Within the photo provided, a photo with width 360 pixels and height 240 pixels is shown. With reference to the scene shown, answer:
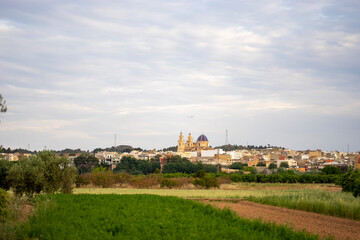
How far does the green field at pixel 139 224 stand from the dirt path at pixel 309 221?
151cm

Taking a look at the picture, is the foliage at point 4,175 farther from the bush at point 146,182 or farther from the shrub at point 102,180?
the bush at point 146,182

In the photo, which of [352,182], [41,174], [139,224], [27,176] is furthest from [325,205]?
[27,176]

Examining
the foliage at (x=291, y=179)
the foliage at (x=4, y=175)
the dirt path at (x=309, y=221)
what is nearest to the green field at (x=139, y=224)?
the dirt path at (x=309, y=221)

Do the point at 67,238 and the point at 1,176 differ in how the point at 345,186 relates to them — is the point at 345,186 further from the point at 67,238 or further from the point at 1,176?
the point at 67,238

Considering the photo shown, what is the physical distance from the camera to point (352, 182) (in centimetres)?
2361

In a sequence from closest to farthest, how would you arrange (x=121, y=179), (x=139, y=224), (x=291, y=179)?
1. (x=139, y=224)
2. (x=121, y=179)
3. (x=291, y=179)

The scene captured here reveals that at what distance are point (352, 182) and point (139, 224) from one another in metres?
17.1

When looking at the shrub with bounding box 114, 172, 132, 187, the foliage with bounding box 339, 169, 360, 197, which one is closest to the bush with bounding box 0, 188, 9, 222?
Result: the foliage with bounding box 339, 169, 360, 197

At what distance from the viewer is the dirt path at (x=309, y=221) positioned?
12.2 metres

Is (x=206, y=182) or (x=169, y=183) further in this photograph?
(x=206, y=182)

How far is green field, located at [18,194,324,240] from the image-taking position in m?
9.27

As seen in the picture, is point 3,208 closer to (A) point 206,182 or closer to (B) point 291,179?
(A) point 206,182

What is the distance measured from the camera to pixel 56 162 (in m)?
19.6

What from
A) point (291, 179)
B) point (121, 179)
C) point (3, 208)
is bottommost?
point (291, 179)
